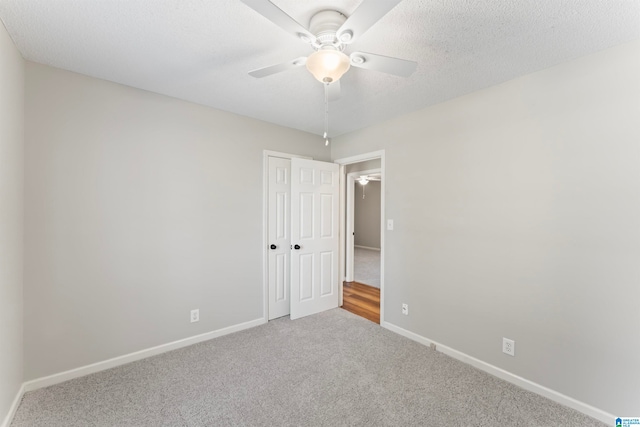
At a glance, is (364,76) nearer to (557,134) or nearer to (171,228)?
(557,134)

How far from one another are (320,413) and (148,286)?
1877 mm

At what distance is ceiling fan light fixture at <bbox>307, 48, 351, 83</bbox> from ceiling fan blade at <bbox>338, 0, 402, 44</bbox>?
0.29 ft

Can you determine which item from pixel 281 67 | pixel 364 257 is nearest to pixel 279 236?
pixel 281 67

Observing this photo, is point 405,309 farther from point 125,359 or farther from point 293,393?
point 125,359

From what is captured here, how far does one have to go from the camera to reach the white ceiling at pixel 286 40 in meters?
1.42

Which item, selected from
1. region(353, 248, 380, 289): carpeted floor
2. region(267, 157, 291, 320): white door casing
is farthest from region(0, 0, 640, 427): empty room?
region(353, 248, 380, 289): carpeted floor

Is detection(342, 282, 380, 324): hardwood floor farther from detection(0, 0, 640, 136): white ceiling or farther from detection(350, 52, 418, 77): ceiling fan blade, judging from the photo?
detection(350, 52, 418, 77): ceiling fan blade

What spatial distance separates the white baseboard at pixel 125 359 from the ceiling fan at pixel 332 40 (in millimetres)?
2588

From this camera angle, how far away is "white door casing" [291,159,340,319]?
11.1 feet

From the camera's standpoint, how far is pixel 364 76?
84.6 inches

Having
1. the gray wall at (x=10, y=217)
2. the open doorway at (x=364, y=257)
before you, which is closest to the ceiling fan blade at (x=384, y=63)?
the open doorway at (x=364, y=257)

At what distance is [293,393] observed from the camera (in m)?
2.00

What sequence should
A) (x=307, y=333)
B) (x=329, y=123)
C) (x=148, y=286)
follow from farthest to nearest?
(x=329, y=123) → (x=307, y=333) → (x=148, y=286)

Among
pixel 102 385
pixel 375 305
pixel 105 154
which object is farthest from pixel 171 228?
pixel 375 305
